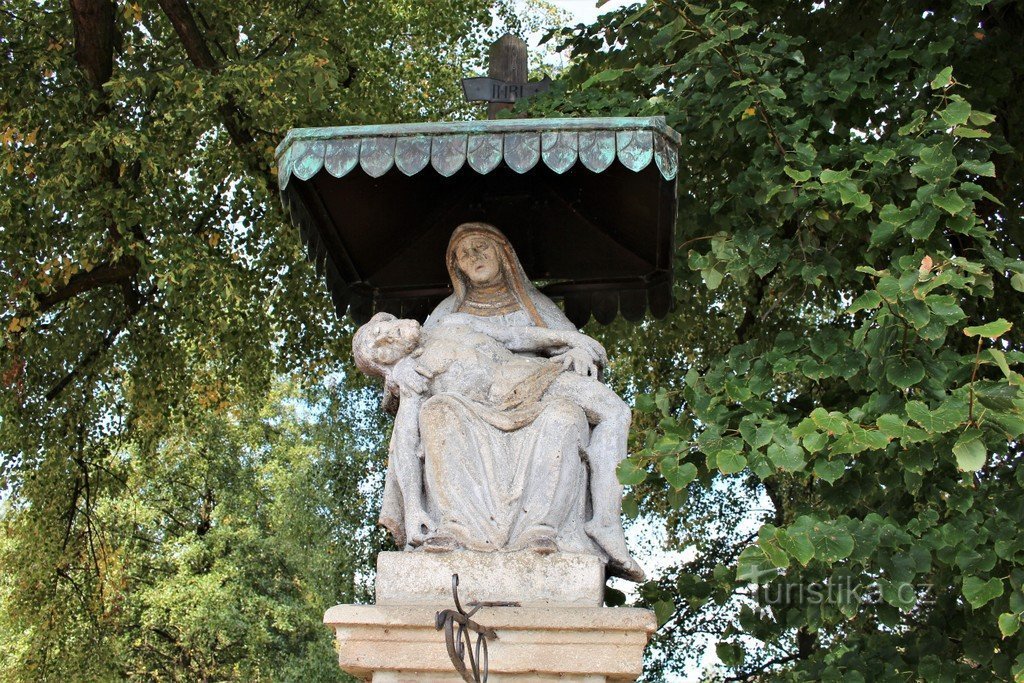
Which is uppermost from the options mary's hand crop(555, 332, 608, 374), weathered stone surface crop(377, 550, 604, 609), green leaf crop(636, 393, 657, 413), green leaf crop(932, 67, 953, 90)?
green leaf crop(932, 67, 953, 90)

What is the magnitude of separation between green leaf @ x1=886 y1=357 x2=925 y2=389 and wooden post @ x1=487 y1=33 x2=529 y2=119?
2.41 metres

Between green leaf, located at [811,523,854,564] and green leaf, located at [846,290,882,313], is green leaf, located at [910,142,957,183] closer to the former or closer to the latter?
green leaf, located at [846,290,882,313]

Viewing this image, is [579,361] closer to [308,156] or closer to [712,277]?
[712,277]

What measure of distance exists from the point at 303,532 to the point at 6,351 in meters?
5.96

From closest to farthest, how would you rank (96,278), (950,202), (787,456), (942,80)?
(787,456), (942,80), (950,202), (96,278)

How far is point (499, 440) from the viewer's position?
6309 mm

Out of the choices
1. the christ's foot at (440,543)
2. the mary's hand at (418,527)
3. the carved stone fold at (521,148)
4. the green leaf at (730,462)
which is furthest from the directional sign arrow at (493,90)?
the christ's foot at (440,543)

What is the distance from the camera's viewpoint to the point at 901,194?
7.60m

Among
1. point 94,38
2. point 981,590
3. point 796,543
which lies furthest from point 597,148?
point 94,38

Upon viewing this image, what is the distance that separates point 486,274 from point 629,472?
1606mm

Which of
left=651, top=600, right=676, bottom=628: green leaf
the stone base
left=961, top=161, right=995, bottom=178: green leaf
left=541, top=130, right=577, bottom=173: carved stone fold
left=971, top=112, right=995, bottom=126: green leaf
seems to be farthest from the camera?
left=651, top=600, right=676, bottom=628: green leaf

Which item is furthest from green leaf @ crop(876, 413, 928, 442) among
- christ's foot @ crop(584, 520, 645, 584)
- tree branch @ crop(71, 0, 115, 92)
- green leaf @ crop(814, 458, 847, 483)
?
tree branch @ crop(71, 0, 115, 92)

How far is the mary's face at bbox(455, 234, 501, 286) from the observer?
7320 millimetres

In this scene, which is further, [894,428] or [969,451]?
[894,428]
